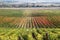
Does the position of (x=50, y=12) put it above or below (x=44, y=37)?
above

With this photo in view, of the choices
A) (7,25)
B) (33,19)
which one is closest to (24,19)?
(33,19)

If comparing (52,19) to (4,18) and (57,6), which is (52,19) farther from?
(4,18)

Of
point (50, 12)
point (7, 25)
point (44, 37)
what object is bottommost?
point (44, 37)

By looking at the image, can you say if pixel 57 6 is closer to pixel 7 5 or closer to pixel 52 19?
pixel 52 19

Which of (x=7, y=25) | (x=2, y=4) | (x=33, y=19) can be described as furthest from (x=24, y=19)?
(x=2, y=4)

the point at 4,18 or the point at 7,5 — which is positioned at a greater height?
the point at 7,5

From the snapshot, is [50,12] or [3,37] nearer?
[3,37]
